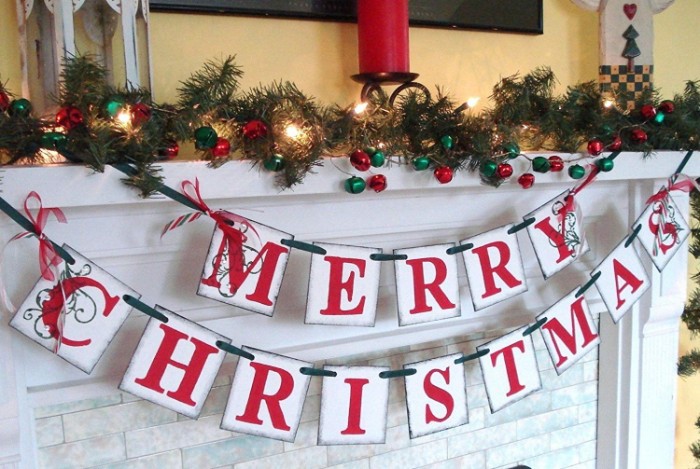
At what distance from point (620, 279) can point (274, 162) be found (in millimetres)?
778

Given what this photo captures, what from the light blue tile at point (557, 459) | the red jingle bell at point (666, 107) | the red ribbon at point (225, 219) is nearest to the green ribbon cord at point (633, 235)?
the red jingle bell at point (666, 107)

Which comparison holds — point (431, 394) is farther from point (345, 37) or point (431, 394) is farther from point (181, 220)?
point (345, 37)

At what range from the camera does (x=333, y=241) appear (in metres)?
1.10

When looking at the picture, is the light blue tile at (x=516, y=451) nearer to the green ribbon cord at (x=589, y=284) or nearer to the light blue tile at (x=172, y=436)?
the green ribbon cord at (x=589, y=284)

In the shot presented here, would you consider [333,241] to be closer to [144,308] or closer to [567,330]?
[144,308]

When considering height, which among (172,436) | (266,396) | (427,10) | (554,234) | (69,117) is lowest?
(172,436)

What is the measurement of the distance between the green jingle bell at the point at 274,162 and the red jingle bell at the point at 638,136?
28.6 inches

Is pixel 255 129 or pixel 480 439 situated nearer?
pixel 255 129

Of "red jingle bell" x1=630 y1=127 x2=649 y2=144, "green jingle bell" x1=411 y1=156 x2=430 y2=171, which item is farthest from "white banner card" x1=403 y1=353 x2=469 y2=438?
"red jingle bell" x1=630 y1=127 x2=649 y2=144

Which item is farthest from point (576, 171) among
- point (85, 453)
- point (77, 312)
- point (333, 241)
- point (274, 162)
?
point (85, 453)

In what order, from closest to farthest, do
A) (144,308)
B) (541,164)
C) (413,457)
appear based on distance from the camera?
(144,308) → (541,164) → (413,457)

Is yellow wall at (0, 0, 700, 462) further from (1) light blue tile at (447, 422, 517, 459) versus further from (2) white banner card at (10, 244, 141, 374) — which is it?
(1) light blue tile at (447, 422, 517, 459)

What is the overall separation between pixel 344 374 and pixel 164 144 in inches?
19.0

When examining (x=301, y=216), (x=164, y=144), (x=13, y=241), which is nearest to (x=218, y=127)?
(x=164, y=144)
